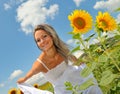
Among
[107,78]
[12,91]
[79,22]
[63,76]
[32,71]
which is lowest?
[107,78]

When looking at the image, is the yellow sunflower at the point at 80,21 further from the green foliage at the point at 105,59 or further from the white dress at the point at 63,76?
the white dress at the point at 63,76

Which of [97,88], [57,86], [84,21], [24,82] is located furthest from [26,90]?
[84,21]

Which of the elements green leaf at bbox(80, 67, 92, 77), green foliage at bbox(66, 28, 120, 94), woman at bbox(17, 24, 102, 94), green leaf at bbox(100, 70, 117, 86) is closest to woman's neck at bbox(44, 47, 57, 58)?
woman at bbox(17, 24, 102, 94)

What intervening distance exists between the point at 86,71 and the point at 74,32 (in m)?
0.39

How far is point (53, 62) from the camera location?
17.2ft

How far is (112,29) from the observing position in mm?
3234

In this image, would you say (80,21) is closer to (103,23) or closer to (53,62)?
(103,23)

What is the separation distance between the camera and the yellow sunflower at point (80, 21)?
332 cm

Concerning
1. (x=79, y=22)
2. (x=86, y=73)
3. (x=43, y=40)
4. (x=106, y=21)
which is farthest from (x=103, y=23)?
(x=43, y=40)

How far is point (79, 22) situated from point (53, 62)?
1846mm

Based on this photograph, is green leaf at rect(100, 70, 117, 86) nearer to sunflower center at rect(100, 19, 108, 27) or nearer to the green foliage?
the green foliage

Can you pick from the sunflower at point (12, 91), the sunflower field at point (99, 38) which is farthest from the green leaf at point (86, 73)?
the sunflower at point (12, 91)

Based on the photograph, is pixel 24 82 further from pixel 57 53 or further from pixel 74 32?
pixel 74 32

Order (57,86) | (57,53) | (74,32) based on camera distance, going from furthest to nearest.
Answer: (57,53)
(57,86)
(74,32)
